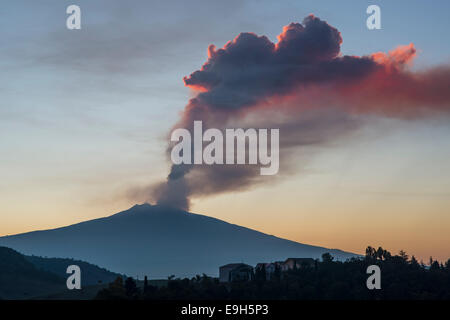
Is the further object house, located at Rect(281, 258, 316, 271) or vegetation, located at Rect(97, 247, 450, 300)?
house, located at Rect(281, 258, 316, 271)

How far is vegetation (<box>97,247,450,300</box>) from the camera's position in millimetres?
144625

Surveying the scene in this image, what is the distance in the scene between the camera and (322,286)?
164875mm

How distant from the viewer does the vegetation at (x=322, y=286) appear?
14462cm

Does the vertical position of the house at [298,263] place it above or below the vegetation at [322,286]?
above

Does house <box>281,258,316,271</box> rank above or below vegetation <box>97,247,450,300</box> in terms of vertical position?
above

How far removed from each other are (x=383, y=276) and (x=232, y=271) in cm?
4580

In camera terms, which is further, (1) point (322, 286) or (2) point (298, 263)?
(2) point (298, 263)

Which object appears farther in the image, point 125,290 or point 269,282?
point 269,282

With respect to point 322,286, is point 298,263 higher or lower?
higher

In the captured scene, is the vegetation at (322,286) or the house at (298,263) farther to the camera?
the house at (298,263)

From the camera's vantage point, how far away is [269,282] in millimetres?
160125
